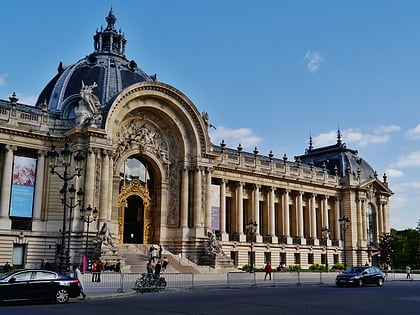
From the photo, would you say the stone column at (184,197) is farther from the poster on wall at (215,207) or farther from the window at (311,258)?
the window at (311,258)

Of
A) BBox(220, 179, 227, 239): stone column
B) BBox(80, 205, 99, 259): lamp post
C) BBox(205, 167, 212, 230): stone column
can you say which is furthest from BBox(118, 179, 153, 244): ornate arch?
BBox(220, 179, 227, 239): stone column

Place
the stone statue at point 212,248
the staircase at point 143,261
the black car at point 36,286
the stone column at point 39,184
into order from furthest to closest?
the stone statue at point 212,248 → the stone column at point 39,184 → the staircase at point 143,261 → the black car at point 36,286

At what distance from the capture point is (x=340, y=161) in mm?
72812

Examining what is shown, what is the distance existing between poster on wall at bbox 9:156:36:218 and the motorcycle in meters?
17.3

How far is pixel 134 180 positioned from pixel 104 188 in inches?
231

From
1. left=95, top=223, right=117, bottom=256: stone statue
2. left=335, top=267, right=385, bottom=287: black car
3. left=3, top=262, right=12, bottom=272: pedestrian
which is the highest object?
left=95, top=223, right=117, bottom=256: stone statue

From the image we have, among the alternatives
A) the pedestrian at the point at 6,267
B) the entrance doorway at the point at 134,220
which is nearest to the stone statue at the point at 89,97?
the entrance doorway at the point at 134,220

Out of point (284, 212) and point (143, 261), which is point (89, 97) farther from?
point (284, 212)

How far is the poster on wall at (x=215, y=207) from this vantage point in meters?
51.2

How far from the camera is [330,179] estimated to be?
68.5m

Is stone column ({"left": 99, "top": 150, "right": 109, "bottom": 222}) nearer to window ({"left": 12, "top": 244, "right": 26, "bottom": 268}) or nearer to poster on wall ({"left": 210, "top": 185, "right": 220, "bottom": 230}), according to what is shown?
window ({"left": 12, "top": 244, "right": 26, "bottom": 268})

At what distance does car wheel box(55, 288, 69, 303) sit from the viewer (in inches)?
772

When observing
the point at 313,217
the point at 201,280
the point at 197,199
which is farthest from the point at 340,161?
the point at 201,280

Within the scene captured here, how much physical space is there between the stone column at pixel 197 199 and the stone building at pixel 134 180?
0.09 meters
